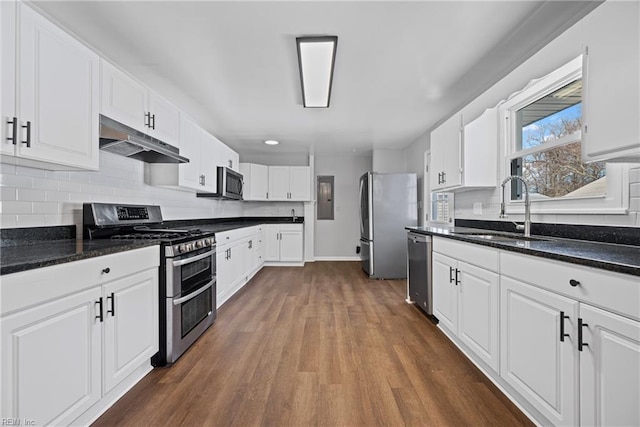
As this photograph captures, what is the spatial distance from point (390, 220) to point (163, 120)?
11.4ft

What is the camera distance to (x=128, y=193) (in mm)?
2730

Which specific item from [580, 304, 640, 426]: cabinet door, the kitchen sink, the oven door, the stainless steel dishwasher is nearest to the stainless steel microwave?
the oven door

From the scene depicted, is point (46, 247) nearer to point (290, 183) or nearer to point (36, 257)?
point (36, 257)

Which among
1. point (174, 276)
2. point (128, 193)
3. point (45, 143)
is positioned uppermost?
point (45, 143)

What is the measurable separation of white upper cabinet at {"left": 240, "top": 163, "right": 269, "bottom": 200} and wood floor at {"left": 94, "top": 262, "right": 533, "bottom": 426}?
321 centimetres

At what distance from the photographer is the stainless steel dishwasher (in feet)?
9.64

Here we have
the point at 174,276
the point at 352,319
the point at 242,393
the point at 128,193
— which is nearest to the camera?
the point at 242,393

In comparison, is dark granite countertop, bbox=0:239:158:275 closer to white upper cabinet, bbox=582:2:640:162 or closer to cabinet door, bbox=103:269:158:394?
cabinet door, bbox=103:269:158:394

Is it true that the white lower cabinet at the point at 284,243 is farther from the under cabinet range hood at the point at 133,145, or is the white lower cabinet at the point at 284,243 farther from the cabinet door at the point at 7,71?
A: the cabinet door at the point at 7,71

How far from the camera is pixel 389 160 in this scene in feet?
20.0

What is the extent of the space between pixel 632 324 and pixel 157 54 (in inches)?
129

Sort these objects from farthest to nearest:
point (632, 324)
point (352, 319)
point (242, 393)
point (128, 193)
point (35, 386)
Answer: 1. point (352, 319)
2. point (128, 193)
3. point (242, 393)
4. point (35, 386)
5. point (632, 324)

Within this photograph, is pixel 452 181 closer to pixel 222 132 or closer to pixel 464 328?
pixel 464 328

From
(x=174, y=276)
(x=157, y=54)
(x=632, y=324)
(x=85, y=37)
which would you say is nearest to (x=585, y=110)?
(x=632, y=324)
